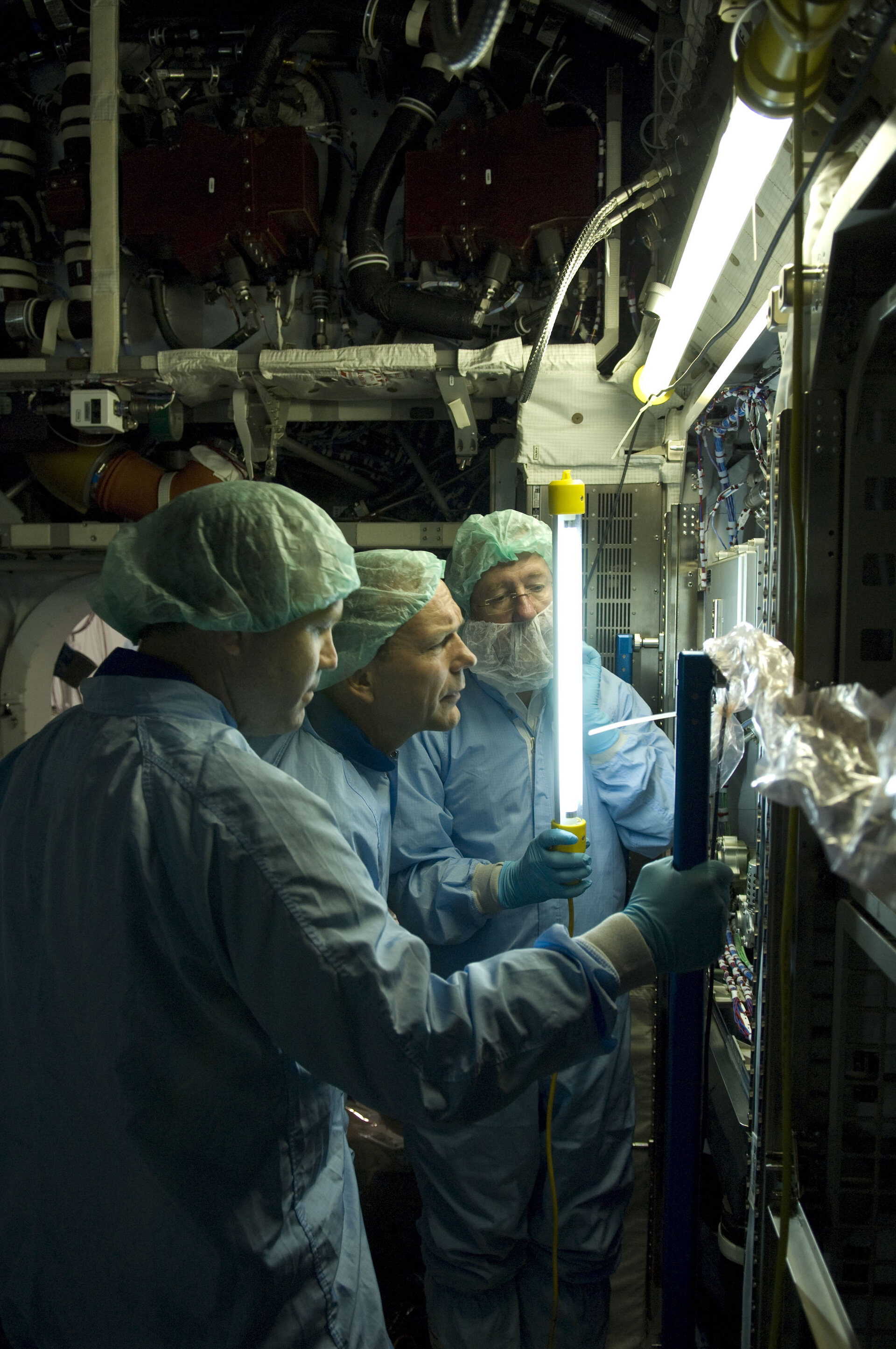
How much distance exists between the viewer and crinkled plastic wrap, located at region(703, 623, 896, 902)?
795mm

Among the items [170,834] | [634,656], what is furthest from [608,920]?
[634,656]

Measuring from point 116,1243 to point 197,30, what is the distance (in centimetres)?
405

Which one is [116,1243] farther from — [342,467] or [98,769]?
[342,467]

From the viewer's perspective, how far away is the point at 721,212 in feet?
4.03

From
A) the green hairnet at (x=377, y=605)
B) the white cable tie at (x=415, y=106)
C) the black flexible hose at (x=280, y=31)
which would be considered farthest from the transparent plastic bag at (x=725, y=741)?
the black flexible hose at (x=280, y=31)

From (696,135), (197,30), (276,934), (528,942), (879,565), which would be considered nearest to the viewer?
(276,934)

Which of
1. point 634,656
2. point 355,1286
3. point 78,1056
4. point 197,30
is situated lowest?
point 355,1286

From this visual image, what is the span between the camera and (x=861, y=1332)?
1.35 metres

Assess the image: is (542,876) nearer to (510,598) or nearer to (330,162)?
(510,598)

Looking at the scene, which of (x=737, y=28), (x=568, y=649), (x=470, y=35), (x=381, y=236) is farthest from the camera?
(x=381, y=236)

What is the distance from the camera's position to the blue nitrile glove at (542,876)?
1.61 meters

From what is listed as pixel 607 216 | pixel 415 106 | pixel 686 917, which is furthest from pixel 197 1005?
pixel 415 106

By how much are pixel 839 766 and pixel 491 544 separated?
1416 millimetres

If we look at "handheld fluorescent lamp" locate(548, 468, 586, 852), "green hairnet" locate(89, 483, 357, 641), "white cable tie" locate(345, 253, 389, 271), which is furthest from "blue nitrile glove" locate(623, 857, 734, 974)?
"white cable tie" locate(345, 253, 389, 271)
